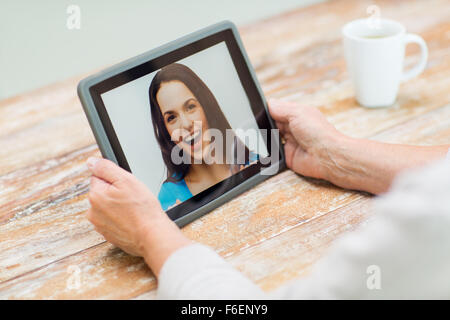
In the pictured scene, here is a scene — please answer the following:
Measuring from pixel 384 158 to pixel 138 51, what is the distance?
0.86 meters

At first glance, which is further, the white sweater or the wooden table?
the wooden table

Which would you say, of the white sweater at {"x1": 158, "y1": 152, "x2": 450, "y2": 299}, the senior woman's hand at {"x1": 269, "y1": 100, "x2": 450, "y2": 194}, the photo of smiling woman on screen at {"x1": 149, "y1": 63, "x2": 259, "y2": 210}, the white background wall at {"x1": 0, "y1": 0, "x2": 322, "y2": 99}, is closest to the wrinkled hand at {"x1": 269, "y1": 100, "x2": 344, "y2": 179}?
the senior woman's hand at {"x1": 269, "y1": 100, "x2": 450, "y2": 194}

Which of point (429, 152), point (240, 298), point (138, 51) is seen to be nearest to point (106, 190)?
point (240, 298)

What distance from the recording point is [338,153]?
31.1 inches

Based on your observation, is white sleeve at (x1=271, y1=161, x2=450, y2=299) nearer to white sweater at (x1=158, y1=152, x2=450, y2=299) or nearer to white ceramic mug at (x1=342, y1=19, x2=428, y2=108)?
white sweater at (x1=158, y1=152, x2=450, y2=299)

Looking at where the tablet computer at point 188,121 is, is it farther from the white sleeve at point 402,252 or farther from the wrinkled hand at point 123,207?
the white sleeve at point 402,252

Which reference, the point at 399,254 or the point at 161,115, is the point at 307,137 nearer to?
the point at 161,115

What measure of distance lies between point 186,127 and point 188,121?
0.03 ft

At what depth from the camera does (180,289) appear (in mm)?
548

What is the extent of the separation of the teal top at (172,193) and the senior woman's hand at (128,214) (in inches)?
2.0

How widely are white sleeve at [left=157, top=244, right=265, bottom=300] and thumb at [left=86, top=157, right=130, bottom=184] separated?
16 cm

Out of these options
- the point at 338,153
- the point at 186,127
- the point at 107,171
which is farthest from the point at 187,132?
the point at 338,153

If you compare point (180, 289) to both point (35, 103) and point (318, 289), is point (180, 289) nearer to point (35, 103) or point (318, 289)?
point (318, 289)

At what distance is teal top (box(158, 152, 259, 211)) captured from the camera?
736mm
